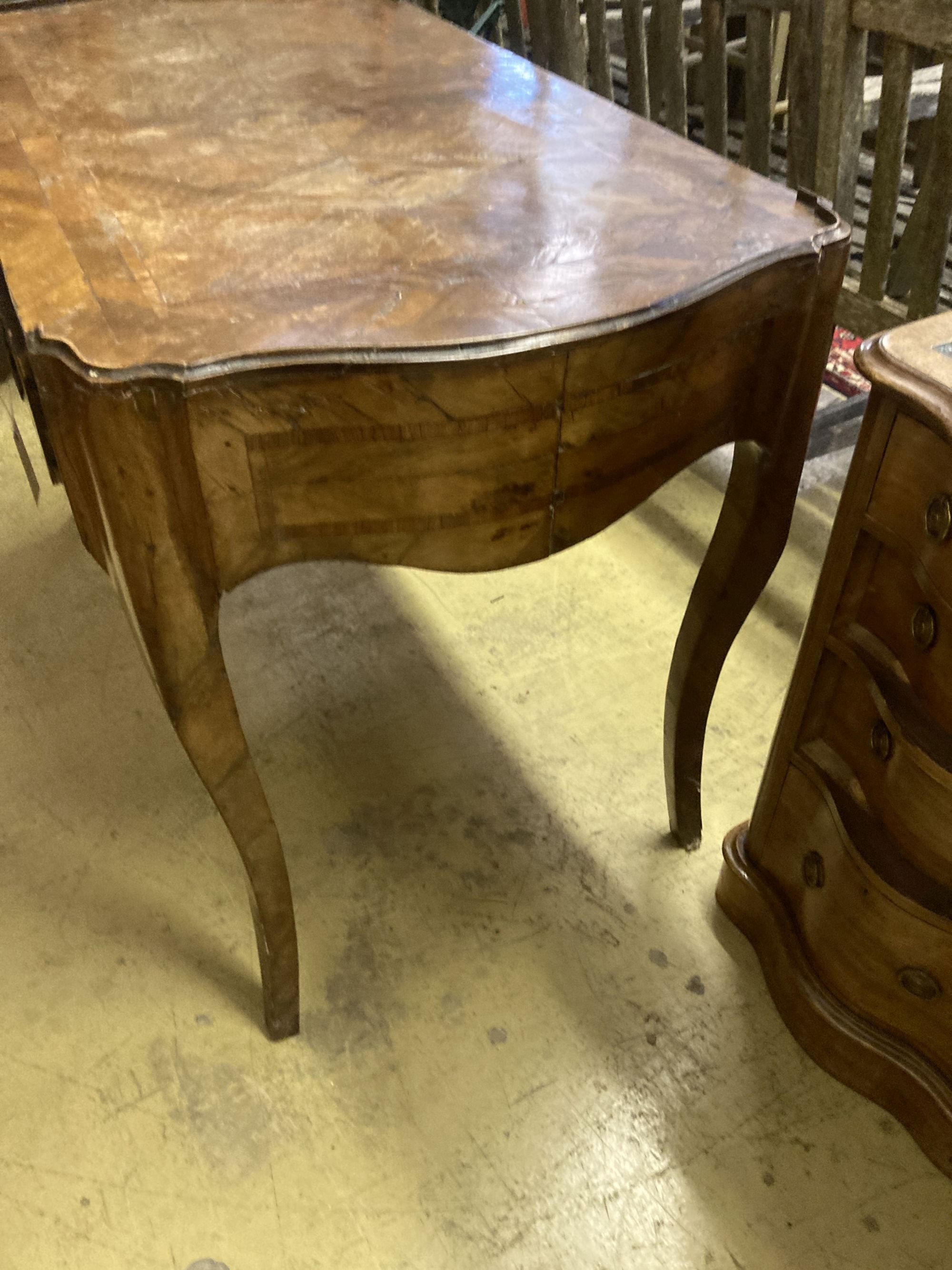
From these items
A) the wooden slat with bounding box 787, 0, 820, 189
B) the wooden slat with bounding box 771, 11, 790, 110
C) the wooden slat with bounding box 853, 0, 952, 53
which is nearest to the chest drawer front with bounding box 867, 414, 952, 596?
the wooden slat with bounding box 853, 0, 952, 53

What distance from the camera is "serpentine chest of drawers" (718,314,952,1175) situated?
787 mm

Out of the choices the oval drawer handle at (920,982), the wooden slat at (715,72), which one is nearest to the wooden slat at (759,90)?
the wooden slat at (715,72)

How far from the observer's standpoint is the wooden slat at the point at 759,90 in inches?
63.1

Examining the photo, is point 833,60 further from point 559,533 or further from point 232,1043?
point 232,1043

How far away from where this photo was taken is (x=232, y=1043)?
1.15 m

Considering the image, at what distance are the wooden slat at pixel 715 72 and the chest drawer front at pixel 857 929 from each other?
1168 millimetres

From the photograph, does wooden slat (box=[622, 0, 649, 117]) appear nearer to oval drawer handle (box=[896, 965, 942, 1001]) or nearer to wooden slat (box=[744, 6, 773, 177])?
wooden slat (box=[744, 6, 773, 177])

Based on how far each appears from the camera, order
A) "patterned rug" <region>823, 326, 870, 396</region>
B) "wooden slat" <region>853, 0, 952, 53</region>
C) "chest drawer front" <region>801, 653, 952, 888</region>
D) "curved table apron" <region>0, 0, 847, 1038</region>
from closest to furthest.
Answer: "curved table apron" <region>0, 0, 847, 1038</region>
"chest drawer front" <region>801, 653, 952, 888</region>
"wooden slat" <region>853, 0, 952, 53</region>
"patterned rug" <region>823, 326, 870, 396</region>

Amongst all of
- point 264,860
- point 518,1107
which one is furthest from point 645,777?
point 264,860

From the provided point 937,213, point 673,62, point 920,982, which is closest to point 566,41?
point 673,62

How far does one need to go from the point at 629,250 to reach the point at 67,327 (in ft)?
1.55

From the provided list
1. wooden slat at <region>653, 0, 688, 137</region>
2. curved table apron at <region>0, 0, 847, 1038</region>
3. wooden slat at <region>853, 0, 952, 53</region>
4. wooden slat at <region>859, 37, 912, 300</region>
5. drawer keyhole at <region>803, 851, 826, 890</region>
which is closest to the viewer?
curved table apron at <region>0, 0, 847, 1038</region>

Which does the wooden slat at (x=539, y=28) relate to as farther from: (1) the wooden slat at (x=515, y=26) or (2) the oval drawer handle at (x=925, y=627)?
(2) the oval drawer handle at (x=925, y=627)

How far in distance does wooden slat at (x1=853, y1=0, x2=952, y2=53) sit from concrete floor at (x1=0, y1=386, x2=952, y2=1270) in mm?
838
